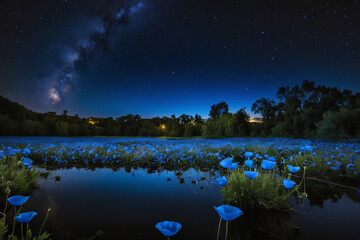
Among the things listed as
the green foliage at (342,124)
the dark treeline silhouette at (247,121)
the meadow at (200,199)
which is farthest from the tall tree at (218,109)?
the meadow at (200,199)

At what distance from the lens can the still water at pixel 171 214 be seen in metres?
2.04

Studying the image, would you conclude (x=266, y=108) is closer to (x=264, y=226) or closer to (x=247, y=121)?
(x=247, y=121)

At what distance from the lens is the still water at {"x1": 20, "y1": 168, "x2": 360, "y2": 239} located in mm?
2041

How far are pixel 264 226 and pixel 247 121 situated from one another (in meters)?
45.0

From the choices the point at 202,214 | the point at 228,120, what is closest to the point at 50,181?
the point at 202,214

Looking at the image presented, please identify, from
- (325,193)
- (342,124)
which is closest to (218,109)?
(342,124)

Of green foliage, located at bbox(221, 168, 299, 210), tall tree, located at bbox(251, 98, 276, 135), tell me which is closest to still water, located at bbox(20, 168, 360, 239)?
green foliage, located at bbox(221, 168, 299, 210)

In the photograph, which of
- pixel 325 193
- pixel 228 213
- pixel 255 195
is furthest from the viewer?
pixel 325 193

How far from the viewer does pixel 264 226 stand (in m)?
2.18

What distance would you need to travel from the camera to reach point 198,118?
6125 cm

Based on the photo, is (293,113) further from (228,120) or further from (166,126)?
(166,126)

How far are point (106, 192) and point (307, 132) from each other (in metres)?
36.7

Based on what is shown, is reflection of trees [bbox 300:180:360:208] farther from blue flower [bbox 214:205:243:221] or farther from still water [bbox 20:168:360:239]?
blue flower [bbox 214:205:243:221]

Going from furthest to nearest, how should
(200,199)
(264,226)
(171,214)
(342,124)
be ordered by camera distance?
(342,124), (200,199), (171,214), (264,226)
